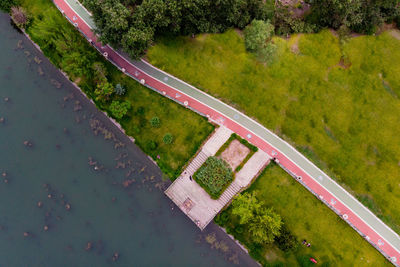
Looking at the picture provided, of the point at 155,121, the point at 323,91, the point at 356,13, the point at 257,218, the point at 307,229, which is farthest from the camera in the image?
the point at 323,91

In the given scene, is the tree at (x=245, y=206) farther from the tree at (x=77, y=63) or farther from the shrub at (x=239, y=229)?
the tree at (x=77, y=63)

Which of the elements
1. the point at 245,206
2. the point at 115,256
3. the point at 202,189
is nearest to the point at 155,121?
the point at 202,189

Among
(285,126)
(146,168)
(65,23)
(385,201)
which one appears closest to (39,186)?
(146,168)

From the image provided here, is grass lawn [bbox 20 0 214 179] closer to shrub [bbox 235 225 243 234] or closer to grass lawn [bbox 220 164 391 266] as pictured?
grass lawn [bbox 220 164 391 266]

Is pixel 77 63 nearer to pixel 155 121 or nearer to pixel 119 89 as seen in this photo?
pixel 119 89

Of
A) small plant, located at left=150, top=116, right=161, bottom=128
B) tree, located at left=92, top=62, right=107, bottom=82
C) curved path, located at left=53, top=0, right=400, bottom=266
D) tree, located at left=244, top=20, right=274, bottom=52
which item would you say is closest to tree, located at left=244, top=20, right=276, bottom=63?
tree, located at left=244, top=20, right=274, bottom=52
